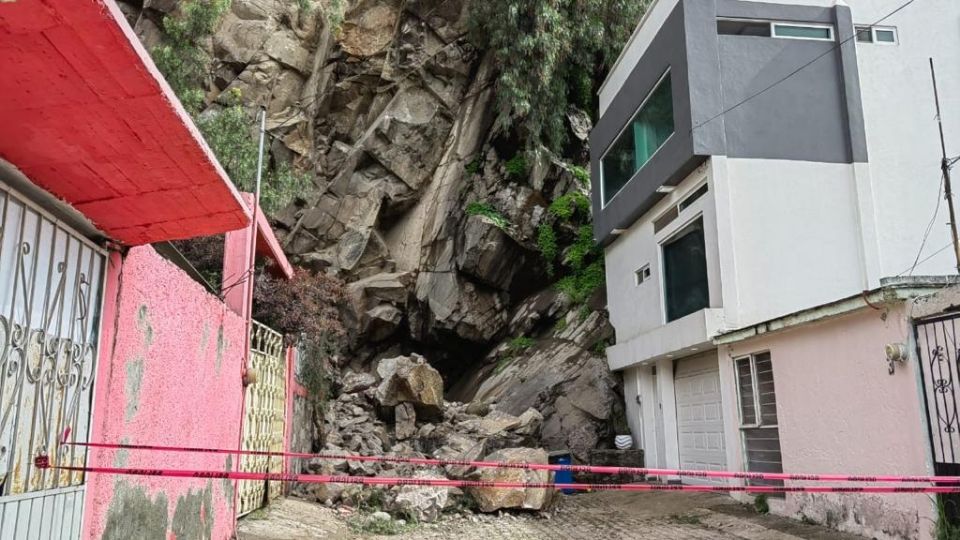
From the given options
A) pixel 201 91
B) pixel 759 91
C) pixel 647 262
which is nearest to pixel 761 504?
pixel 647 262

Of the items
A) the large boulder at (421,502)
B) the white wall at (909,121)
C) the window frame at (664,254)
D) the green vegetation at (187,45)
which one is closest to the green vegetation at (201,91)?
the green vegetation at (187,45)

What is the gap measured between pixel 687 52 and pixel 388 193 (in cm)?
1161

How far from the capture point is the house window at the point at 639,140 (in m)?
14.3

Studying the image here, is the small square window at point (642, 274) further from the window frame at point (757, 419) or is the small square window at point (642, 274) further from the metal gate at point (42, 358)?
the metal gate at point (42, 358)

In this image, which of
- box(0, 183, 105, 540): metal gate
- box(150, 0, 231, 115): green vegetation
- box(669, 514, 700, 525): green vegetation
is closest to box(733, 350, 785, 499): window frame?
box(669, 514, 700, 525): green vegetation

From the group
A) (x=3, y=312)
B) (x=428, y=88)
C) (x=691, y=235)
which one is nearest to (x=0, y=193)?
(x=3, y=312)

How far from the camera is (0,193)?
304 cm

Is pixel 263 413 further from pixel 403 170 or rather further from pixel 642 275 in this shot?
pixel 403 170

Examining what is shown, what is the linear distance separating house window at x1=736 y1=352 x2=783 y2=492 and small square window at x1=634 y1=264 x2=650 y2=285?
4417 millimetres

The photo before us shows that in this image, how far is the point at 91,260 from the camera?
3.88 meters

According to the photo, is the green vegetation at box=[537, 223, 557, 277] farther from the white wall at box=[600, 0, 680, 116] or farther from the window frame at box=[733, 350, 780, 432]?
the window frame at box=[733, 350, 780, 432]

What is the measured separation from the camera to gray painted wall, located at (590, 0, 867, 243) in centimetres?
1265

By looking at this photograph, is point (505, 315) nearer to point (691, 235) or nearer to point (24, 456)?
point (691, 235)

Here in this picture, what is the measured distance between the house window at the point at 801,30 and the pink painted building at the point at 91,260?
41.7ft
